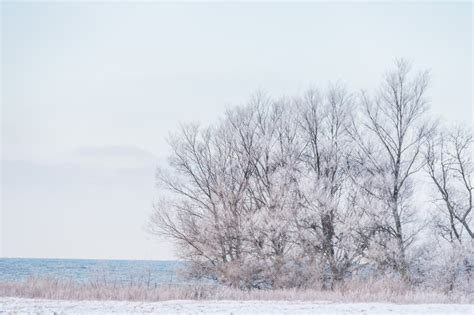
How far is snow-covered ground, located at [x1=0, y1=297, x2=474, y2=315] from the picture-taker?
45.4 feet

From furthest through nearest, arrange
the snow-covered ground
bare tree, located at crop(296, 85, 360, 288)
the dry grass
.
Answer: bare tree, located at crop(296, 85, 360, 288) < the dry grass < the snow-covered ground

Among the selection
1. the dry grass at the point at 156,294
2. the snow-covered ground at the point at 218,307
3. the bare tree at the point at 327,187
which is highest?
the bare tree at the point at 327,187

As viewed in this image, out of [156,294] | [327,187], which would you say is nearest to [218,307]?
[156,294]

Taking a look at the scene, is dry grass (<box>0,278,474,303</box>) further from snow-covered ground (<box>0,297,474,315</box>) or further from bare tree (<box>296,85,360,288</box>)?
bare tree (<box>296,85,360,288</box>)

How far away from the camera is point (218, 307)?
14.7 meters

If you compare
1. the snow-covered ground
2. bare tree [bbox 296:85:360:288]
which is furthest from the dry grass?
bare tree [bbox 296:85:360:288]

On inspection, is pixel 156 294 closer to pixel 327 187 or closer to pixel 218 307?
pixel 218 307

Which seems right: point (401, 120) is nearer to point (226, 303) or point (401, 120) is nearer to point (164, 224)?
point (164, 224)

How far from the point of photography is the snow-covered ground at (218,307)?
13.8 meters

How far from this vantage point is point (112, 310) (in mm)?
13977

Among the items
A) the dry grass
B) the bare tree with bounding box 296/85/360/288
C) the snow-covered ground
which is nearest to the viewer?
the snow-covered ground

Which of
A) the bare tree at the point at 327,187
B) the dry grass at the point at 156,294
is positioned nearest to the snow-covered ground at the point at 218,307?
the dry grass at the point at 156,294

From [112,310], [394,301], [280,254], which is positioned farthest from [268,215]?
[112,310]

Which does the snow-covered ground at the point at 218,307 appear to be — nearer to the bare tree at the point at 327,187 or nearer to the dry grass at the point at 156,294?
the dry grass at the point at 156,294
